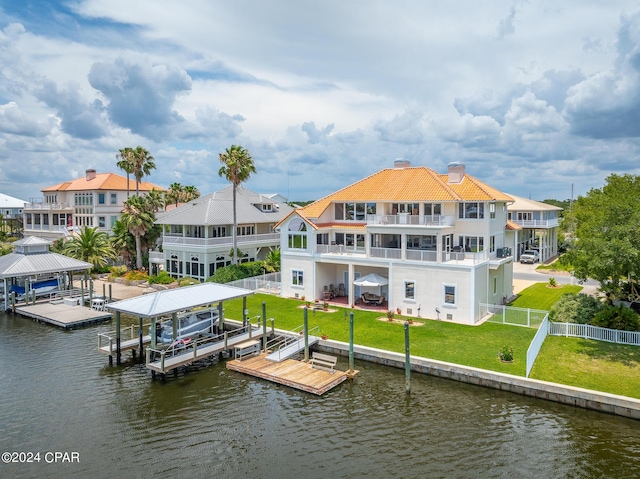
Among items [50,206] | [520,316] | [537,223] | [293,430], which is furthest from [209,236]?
[537,223]

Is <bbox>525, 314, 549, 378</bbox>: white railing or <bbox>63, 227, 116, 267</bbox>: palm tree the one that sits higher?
<bbox>63, 227, 116, 267</bbox>: palm tree

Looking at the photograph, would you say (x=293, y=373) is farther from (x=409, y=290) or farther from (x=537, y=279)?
(x=537, y=279)

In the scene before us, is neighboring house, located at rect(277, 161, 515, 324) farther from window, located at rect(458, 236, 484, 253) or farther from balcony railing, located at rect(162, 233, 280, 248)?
balcony railing, located at rect(162, 233, 280, 248)

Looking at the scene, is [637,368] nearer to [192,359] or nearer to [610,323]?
[610,323]

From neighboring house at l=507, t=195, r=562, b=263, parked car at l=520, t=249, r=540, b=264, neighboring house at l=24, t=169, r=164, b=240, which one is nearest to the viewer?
parked car at l=520, t=249, r=540, b=264

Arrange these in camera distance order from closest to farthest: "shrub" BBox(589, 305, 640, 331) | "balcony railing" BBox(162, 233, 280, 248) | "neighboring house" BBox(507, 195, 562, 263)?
"shrub" BBox(589, 305, 640, 331) → "balcony railing" BBox(162, 233, 280, 248) → "neighboring house" BBox(507, 195, 562, 263)

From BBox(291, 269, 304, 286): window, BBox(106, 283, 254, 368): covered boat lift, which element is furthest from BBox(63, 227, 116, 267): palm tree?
BBox(106, 283, 254, 368): covered boat lift

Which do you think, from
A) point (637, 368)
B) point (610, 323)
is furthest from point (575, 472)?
point (610, 323)
